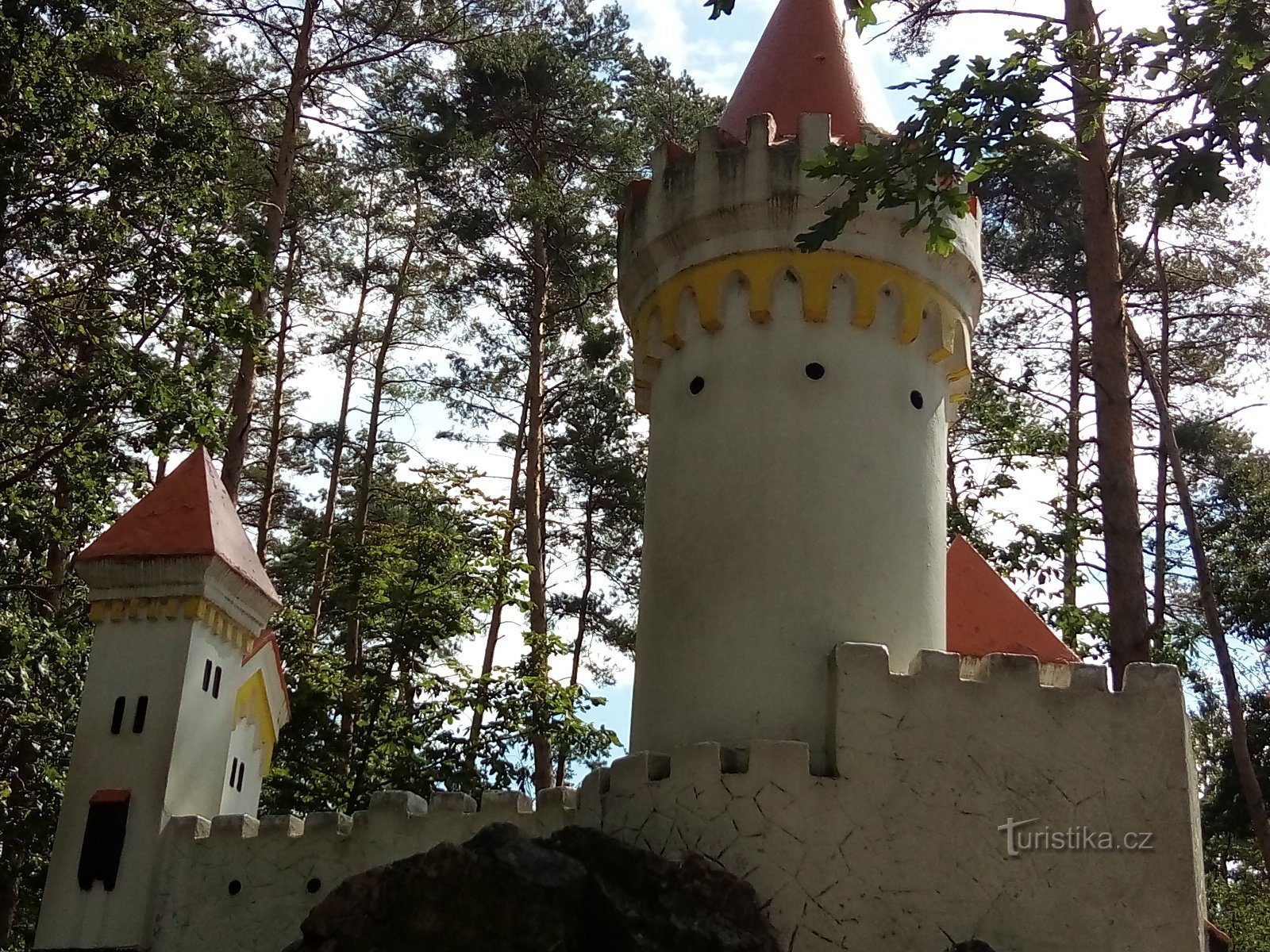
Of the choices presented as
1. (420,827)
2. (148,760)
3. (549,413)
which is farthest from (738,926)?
(549,413)

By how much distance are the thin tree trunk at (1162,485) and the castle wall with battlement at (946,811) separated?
29.6 feet

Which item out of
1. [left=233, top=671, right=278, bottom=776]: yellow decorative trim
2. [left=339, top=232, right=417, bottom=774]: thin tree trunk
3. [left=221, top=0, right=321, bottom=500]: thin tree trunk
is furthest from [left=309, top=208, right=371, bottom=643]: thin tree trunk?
[left=233, top=671, right=278, bottom=776]: yellow decorative trim

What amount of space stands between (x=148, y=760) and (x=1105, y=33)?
329 inches

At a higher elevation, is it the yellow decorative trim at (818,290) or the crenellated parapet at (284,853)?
the yellow decorative trim at (818,290)

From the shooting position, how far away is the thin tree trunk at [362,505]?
17.6 metres

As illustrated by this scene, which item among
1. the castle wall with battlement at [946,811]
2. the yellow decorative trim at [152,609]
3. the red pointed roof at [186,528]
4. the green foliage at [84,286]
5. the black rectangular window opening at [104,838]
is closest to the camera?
the castle wall with battlement at [946,811]

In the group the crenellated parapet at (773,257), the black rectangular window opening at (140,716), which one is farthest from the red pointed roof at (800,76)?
the black rectangular window opening at (140,716)

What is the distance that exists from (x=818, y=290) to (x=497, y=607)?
1021cm

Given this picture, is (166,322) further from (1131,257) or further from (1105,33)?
(1131,257)

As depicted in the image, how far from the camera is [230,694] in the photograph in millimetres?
10508

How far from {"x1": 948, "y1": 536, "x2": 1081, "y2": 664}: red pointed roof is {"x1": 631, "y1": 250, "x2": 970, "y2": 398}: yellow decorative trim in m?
1.58

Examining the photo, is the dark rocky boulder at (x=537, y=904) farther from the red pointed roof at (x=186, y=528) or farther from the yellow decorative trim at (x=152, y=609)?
the red pointed roof at (x=186, y=528)

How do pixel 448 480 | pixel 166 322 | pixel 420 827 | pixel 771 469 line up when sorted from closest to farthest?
pixel 420 827 < pixel 771 469 < pixel 166 322 < pixel 448 480

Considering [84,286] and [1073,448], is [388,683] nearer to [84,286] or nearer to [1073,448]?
[84,286]
